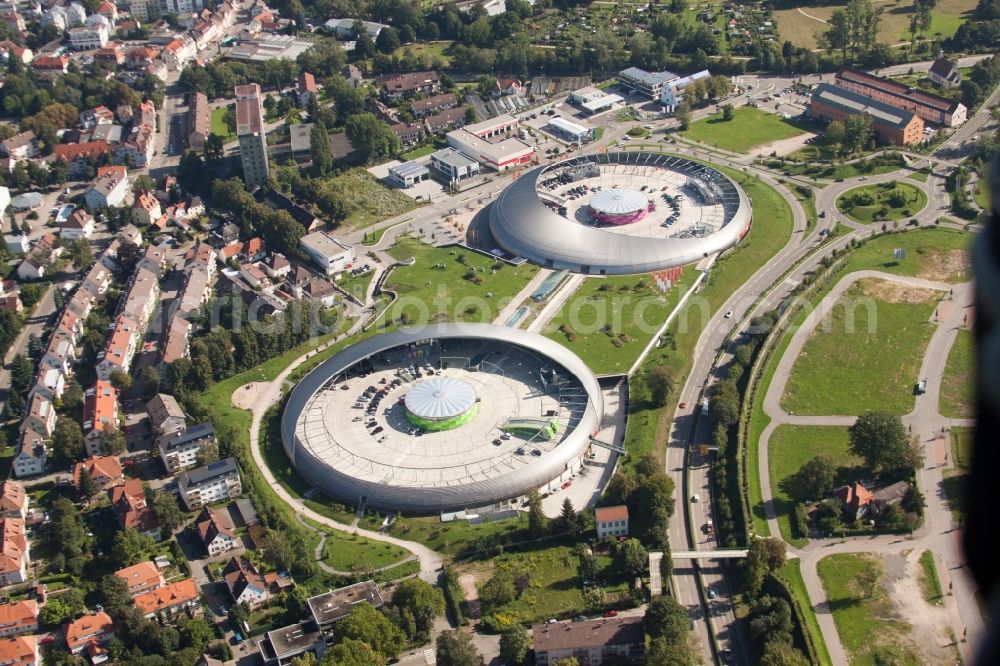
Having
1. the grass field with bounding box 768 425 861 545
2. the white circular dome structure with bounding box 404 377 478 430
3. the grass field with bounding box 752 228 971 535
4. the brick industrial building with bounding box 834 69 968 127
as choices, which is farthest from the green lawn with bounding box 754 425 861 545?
the brick industrial building with bounding box 834 69 968 127

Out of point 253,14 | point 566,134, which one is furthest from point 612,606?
point 253,14

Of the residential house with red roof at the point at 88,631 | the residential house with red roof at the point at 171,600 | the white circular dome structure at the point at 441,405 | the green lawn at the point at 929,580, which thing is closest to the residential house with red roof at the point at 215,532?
the residential house with red roof at the point at 171,600

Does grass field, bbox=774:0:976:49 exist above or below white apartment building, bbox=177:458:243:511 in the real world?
above

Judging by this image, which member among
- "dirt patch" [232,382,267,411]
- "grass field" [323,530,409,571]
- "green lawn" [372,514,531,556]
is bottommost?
"grass field" [323,530,409,571]

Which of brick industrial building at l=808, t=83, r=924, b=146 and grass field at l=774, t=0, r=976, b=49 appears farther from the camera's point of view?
grass field at l=774, t=0, r=976, b=49

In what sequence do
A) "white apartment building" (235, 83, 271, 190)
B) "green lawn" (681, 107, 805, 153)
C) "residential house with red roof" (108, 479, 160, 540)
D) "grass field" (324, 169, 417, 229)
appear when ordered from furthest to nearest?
"green lawn" (681, 107, 805, 153), "white apartment building" (235, 83, 271, 190), "grass field" (324, 169, 417, 229), "residential house with red roof" (108, 479, 160, 540)

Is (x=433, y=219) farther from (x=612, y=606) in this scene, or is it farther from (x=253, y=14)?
(x=253, y=14)

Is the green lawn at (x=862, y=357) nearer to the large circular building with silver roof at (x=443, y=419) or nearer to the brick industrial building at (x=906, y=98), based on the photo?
the large circular building with silver roof at (x=443, y=419)

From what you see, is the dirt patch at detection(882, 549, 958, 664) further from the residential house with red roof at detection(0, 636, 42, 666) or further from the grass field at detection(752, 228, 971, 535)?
the residential house with red roof at detection(0, 636, 42, 666)
